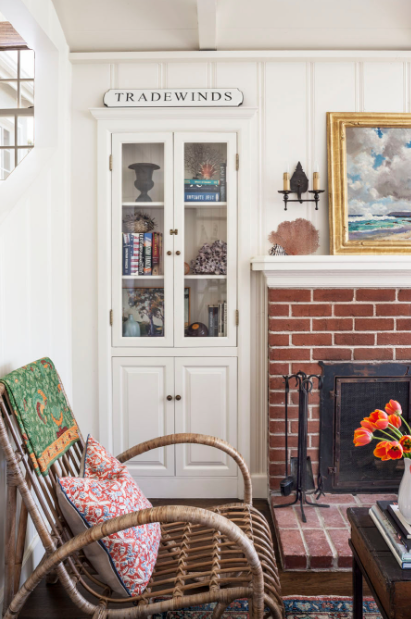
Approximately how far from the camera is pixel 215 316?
2.80m

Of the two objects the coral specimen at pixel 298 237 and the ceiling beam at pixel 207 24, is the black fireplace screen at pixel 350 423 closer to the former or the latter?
the coral specimen at pixel 298 237

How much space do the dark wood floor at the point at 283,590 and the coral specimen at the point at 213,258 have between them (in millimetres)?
1568

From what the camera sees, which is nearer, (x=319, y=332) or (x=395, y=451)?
(x=395, y=451)

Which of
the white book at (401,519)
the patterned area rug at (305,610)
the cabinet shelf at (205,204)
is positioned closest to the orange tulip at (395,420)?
the white book at (401,519)

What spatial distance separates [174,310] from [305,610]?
5.17ft

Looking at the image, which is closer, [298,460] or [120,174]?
[298,460]

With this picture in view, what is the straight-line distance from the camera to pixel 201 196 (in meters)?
2.76

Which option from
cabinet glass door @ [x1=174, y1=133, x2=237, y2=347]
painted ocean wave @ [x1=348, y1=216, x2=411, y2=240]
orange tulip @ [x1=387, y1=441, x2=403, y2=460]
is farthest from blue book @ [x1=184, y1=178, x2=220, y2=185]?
orange tulip @ [x1=387, y1=441, x2=403, y2=460]

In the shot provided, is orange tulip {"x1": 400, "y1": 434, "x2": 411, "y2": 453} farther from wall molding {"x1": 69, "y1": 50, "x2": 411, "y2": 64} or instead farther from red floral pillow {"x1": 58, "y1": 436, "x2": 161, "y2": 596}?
wall molding {"x1": 69, "y1": 50, "x2": 411, "y2": 64}

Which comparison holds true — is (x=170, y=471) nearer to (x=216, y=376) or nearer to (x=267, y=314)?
(x=216, y=376)

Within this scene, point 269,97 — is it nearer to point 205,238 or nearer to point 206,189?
point 206,189

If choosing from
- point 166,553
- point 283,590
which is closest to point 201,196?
point 166,553

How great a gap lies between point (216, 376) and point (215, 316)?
1.14ft

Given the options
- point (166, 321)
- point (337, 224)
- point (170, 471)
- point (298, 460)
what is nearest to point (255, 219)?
point (337, 224)
